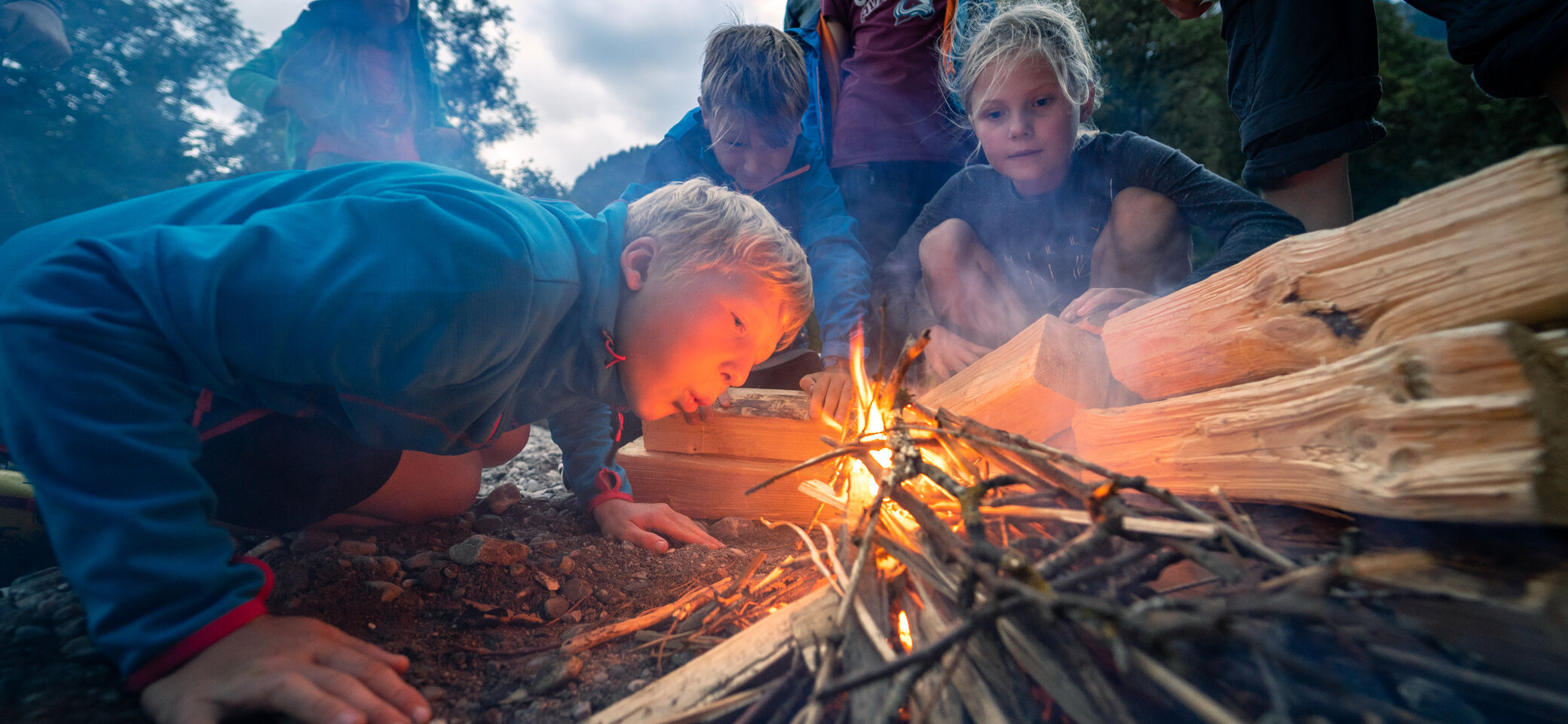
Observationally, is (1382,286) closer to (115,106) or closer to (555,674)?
(555,674)

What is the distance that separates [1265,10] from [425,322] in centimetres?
301

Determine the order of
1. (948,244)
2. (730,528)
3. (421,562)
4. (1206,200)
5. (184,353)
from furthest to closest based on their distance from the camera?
(948,244) → (730,528) → (1206,200) → (421,562) → (184,353)

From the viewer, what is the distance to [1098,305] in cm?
193

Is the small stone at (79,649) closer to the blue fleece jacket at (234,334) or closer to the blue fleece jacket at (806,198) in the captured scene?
the blue fleece jacket at (234,334)

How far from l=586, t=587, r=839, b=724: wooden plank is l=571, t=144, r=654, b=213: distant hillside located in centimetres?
806

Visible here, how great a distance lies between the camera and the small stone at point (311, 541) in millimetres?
2021

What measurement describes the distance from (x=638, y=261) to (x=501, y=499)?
1358mm

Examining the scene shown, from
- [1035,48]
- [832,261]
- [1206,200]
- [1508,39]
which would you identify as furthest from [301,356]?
[1508,39]

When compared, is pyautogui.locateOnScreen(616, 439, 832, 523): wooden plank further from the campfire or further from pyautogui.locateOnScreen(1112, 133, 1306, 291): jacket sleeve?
pyautogui.locateOnScreen(1112, 133, 1306, 291): jacket sleeve

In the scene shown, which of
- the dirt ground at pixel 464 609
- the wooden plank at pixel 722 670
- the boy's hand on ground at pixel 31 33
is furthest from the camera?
the boy's hand on ground at pixel 31 33

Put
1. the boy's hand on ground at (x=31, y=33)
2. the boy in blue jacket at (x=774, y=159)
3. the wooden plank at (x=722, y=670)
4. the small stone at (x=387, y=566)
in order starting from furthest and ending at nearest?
the boy's hand on ground at (x=31, y=33) < the boy in blue jacket at (x=774, y=159) < the small stone at (x=387, y=566) < the wooden plank at (x=722, y=670)

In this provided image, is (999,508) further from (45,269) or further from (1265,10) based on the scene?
(1265,10)

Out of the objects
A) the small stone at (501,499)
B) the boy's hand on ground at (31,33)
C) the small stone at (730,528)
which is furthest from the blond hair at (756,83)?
the boy's hand on ground at (31,33)

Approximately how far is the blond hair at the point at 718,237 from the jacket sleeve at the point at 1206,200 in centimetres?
125
